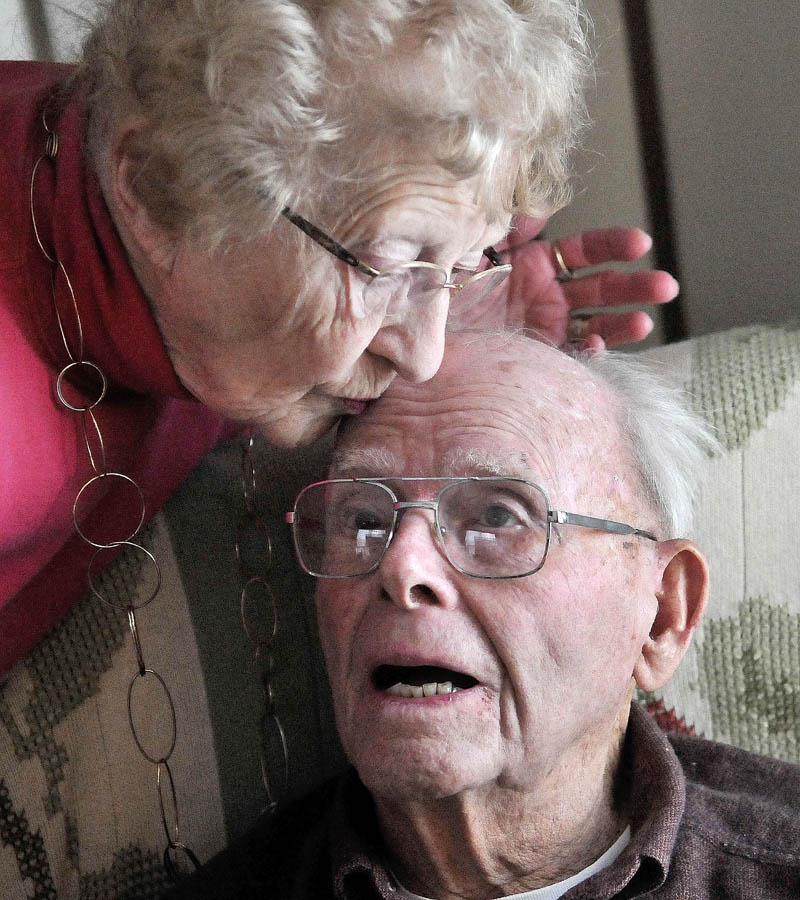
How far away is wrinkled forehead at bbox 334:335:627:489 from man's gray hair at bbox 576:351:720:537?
58 millimetres

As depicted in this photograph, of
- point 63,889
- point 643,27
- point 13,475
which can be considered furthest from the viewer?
point 643,27

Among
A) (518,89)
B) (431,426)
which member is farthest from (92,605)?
(518,89)

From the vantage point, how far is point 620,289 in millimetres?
1965

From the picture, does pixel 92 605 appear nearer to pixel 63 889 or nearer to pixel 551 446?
pixel 63 889

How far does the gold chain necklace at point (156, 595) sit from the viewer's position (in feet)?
4.72

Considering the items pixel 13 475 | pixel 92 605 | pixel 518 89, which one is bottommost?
pixel 92 605

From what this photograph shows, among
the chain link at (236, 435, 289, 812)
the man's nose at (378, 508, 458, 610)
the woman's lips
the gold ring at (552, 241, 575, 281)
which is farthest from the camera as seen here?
the gold ring at (552, 241, 575, 281)

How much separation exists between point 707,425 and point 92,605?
1086mm

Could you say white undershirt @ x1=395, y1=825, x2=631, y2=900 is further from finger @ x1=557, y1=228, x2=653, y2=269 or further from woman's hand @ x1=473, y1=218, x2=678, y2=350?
finger @ x1=557, y1=228, x2=653, y2=269

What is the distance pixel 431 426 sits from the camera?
1.46 meters

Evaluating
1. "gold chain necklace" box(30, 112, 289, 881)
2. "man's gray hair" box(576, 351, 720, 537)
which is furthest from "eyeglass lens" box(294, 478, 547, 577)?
"gold chain necklace" box(30, 112, 289, 881)

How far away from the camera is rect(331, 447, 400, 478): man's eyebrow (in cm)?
146

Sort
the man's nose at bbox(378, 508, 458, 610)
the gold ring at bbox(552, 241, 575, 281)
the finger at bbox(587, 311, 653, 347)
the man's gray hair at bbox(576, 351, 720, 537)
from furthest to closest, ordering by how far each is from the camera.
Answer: the gold ring at bbox(552, 241, 575, 281), the finger at bbox(587, 311, 653, 347), the man's gray hair at bbox(576, 351, 720, 537), the man's nose at bbox(378, 508, 458, 610)

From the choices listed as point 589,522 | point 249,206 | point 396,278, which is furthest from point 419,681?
point 249,206
